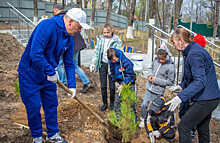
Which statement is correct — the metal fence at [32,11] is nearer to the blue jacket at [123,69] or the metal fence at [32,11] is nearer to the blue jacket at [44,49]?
the blue jacket at [123,69]

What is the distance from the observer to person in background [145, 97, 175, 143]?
3242mm

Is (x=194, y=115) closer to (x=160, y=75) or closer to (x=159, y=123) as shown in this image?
(x=159, y=123)

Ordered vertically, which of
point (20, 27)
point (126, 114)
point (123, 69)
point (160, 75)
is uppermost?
point (20, 27)

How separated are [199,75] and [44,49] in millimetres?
1749

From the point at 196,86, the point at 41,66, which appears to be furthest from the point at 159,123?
the point at 41,66

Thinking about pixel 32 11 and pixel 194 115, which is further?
pixel 32 11

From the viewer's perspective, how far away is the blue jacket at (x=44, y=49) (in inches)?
91.5

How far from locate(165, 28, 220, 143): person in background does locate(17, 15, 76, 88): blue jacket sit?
1394mm

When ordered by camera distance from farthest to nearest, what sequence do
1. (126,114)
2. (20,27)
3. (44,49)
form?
(20,27)
(126,114)
(44,49)

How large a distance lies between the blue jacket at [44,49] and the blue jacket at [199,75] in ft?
4.82

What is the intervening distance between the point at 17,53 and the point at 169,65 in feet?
19.8

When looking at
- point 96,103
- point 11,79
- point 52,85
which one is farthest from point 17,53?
point 52,85

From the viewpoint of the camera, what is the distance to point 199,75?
7.55 ft

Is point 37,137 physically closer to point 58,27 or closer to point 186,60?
point 58,27
